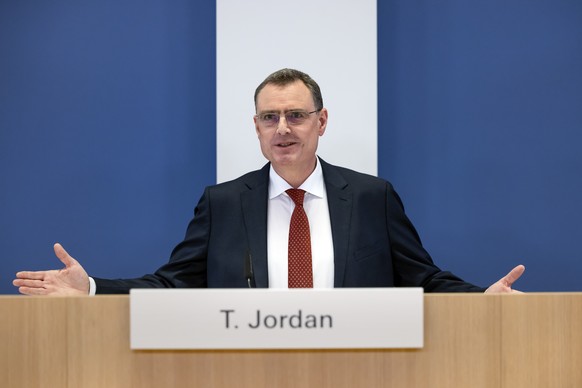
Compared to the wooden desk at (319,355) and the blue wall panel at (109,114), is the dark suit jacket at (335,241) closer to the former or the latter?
the blue wall panel at (109,114)

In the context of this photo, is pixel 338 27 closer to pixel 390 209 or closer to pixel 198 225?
pixel 390 209

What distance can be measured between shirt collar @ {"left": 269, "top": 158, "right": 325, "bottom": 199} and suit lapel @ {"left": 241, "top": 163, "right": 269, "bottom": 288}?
0.07ft

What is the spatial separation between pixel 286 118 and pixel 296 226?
0.39m

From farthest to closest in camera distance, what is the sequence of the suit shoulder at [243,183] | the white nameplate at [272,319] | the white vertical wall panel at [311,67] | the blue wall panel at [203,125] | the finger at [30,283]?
the blue wall panel at [203,125], the white vertical wall panel at [311,67], the suit shoulder at [243,183], the finger at [30,283], the white nameplate at [272,319]

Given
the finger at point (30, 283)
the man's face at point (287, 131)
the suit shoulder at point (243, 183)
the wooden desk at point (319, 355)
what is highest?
the man's face at point (287, 131)

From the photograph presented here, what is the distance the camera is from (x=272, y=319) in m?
1.37

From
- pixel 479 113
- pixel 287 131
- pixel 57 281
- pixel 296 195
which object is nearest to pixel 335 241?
pixel 296 195

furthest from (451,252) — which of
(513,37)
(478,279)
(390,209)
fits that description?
(513,37)

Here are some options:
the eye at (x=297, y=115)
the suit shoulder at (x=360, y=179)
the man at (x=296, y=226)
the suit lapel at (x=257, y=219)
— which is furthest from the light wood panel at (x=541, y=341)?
the eye at (x=297, y=115)

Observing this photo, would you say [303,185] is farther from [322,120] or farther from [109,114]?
[109,114]

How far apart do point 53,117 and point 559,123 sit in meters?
2.24

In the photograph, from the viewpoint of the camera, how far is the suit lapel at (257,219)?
2229 mm

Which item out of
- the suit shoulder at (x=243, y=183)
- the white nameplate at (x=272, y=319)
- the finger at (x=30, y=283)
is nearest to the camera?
the white nameplate at (x=272, y=319)

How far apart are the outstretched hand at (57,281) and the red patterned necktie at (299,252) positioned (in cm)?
67
